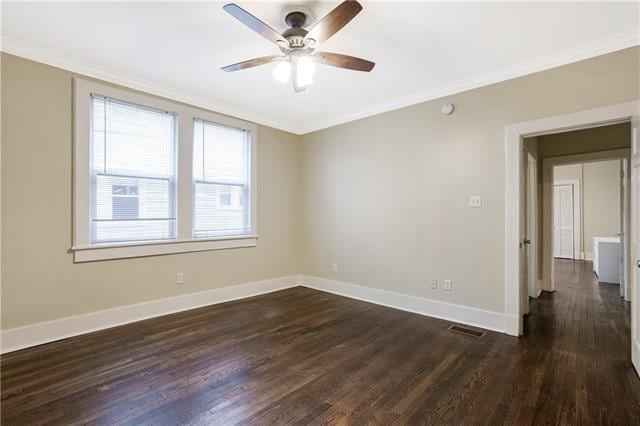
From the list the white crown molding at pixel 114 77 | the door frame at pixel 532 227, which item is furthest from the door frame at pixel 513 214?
the white crown molding at pixel 114 77

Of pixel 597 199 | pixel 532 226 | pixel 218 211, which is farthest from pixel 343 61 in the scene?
pixel 597 199

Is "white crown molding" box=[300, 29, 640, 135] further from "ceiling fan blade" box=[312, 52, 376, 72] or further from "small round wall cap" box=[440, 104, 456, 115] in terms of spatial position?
"ceiling fan blade" box=[312, 52, 376, 72]

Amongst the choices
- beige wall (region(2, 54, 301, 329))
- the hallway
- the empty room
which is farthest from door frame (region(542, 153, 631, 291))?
beige wall (region(2, 54, 301, 329))

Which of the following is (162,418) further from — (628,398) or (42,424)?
(628,398)

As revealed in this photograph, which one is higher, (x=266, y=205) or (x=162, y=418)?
(x=266, y=205)

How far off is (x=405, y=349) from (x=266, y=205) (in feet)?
9.84

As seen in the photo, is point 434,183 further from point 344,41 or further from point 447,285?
point 344,41

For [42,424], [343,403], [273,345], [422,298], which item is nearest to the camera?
[42,424]

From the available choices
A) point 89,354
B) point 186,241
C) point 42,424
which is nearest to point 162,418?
point 42,424

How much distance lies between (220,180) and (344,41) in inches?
101

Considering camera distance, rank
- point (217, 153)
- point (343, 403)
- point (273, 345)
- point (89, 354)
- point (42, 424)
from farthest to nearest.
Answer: point (217, 153), point (273, 345), point (89, 354), point (343, 403), point (42, 424)

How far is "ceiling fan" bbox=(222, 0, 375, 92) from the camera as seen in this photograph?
1.98m

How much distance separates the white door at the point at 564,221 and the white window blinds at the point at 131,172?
9.60m

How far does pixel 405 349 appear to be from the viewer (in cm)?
282
